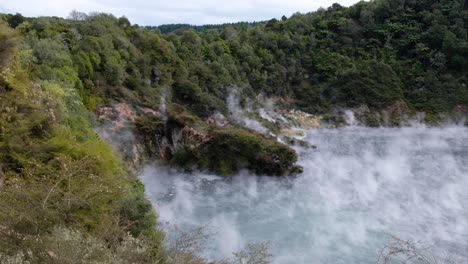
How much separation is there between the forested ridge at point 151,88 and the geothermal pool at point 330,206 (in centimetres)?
263

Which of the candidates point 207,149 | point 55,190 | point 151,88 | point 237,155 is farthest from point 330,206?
point 55,190

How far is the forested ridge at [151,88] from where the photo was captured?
9.56 metres

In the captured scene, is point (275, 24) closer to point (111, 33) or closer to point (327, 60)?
point (327, 60)

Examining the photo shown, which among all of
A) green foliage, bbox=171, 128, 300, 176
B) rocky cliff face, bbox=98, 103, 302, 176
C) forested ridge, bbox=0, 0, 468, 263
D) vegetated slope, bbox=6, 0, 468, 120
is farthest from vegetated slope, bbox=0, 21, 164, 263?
vegetated slope, bbox=6, 0, 468, 120

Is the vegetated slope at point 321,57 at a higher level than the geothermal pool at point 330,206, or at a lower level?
higher

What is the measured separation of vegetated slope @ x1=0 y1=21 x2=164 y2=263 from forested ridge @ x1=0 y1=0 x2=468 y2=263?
4cm

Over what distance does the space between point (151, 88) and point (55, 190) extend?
26.8 meters

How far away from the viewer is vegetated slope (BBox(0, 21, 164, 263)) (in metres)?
8.07

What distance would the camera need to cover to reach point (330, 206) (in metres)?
26.2

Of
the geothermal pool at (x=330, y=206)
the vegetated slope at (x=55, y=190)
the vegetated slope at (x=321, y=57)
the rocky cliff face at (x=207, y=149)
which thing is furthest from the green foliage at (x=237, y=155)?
the vegetated slope at (x=55, y=190)

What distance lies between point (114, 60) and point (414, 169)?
23038 millimetres

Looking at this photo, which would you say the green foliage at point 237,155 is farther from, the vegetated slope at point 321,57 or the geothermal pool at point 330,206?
the vegetated slope at point 321,57

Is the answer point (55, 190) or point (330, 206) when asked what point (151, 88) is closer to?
point (330, 206)

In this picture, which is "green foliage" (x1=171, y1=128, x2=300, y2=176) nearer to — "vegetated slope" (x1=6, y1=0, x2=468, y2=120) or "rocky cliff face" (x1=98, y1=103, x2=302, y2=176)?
"rocky cliff face" (x1=98, y1=103, x2=302, y2=176)
